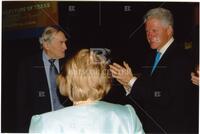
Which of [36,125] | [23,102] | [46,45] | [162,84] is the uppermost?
[46,45]

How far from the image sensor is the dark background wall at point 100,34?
204cm

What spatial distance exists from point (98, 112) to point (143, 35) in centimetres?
51

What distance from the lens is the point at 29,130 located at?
2033 mm

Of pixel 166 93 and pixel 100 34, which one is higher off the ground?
pixel 100 34

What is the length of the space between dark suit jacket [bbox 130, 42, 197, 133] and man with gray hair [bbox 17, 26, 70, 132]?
1.49 ft

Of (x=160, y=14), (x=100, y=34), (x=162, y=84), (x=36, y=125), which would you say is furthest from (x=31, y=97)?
(x=160, y=14)

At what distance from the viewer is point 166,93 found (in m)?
2.03

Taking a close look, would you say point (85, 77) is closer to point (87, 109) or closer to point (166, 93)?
point (87, 109)

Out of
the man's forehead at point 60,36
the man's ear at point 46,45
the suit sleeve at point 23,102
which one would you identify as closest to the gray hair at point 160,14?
the man's forehead at point 60,36

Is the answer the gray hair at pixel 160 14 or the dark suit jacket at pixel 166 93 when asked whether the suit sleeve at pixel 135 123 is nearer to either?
the dark suit jacket at pixel 166 93

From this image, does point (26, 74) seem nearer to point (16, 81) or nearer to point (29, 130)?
point (16, 81)

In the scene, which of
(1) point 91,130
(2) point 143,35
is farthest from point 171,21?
(1) point 91,130

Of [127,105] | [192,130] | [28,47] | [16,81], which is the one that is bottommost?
[192,130]

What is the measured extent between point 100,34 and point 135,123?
0.55 metres
